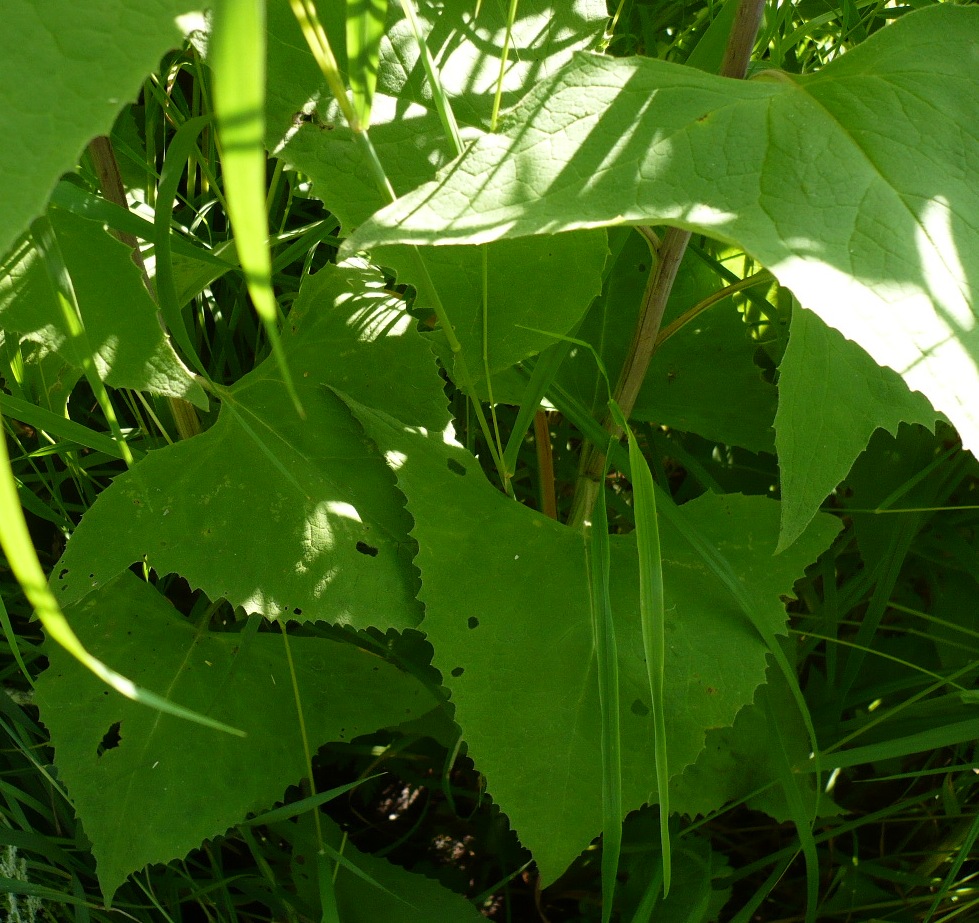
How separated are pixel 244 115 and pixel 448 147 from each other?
0.56 meters

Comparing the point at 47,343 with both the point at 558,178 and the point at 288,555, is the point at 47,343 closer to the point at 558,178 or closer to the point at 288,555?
the point at 288,555

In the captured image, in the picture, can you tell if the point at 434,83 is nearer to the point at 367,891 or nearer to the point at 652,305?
the point at 652,305

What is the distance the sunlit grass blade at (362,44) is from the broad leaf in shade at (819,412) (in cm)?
38

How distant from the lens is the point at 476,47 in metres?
0.88

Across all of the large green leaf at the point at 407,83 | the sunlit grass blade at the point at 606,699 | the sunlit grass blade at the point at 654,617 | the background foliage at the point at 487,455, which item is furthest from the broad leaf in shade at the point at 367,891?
the large green leaf at the point at 407,83

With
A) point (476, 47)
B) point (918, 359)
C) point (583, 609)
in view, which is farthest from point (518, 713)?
point (476, 47)

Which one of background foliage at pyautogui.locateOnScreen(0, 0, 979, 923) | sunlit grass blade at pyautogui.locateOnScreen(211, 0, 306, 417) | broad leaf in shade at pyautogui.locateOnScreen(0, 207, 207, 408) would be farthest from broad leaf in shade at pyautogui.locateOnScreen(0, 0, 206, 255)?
broad leaf in shade at pyautogui.locateOnScreen(0, 207, 207, 408)

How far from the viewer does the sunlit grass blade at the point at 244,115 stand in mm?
326

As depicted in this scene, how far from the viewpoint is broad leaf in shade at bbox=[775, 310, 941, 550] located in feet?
2.40

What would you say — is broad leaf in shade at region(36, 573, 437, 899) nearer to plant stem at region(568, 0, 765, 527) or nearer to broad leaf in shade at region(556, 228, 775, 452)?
plant stem at region(568, 0, 765, 527)

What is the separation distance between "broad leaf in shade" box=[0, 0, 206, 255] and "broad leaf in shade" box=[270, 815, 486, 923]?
876 millimetres

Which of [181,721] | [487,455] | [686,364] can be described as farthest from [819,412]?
[181,721]

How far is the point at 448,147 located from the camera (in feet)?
2.87

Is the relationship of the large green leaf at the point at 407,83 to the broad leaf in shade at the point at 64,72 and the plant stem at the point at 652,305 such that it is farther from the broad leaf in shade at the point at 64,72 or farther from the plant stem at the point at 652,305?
the broad leaf in shade at the point at 64,72
